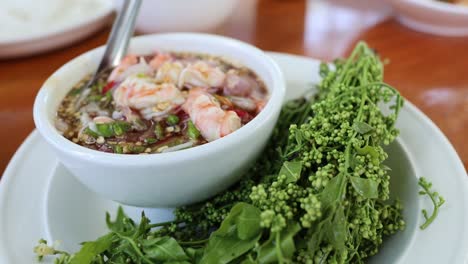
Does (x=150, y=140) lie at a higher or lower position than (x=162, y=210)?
higher

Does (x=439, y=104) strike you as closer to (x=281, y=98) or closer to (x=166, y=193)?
(x=281, y=98)

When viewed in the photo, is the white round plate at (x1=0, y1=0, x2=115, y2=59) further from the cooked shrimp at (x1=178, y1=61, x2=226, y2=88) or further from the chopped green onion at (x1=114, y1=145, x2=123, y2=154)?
the chopped green onion at (x1=114, y1=145, x2=123, y2=154)

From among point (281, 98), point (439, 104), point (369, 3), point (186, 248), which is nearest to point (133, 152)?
point (186, 248)

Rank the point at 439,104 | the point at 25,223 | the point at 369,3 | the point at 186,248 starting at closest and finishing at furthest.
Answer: the point at 186,248
the point at 25,223
the point at 439,104
the point at 369,3

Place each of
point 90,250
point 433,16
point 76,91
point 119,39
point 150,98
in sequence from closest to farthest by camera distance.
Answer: point 90,250
point 150,98
point 76,91
point 119,39
point 433,16

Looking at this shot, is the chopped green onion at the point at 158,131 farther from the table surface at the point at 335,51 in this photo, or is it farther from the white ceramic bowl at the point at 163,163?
the table surface at the point at 335,51

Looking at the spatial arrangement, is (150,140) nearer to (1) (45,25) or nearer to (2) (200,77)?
(2) (200,77)

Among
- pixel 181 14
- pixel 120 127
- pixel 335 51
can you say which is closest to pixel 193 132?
pixel 120 127
